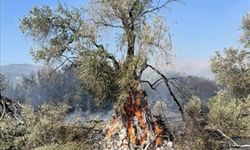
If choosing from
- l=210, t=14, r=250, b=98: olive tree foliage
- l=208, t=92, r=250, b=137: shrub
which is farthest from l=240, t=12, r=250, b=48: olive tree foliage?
l=208, t=92, r=250, b=137: shrub

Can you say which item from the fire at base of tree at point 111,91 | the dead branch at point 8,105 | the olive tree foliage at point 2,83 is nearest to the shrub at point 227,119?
the fire at base of tree at point 111,91

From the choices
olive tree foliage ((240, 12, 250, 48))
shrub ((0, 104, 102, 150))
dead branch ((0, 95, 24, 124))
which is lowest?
shrub ((0, 104, 102, 150))

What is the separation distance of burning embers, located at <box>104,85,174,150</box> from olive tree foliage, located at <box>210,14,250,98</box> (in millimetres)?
19808

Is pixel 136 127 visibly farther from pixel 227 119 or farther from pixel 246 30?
pixel 246 30

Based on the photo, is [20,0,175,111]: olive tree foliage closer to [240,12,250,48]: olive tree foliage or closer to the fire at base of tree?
the fire at base of tree

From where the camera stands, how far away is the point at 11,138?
96.8 feet

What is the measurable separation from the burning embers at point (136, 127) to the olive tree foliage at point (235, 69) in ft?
65.0

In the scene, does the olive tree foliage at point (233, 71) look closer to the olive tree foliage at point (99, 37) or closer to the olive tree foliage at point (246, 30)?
the olive tree foliage at point (246, 30)

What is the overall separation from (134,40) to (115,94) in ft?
10.5

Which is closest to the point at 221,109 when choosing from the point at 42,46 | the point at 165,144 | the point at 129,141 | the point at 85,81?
the point at 165,144

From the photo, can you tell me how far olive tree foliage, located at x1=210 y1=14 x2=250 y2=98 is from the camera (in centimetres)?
4731

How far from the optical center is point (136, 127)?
28641mm

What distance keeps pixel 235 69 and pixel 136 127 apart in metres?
22.0

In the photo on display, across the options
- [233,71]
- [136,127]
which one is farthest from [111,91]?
[233,71]
